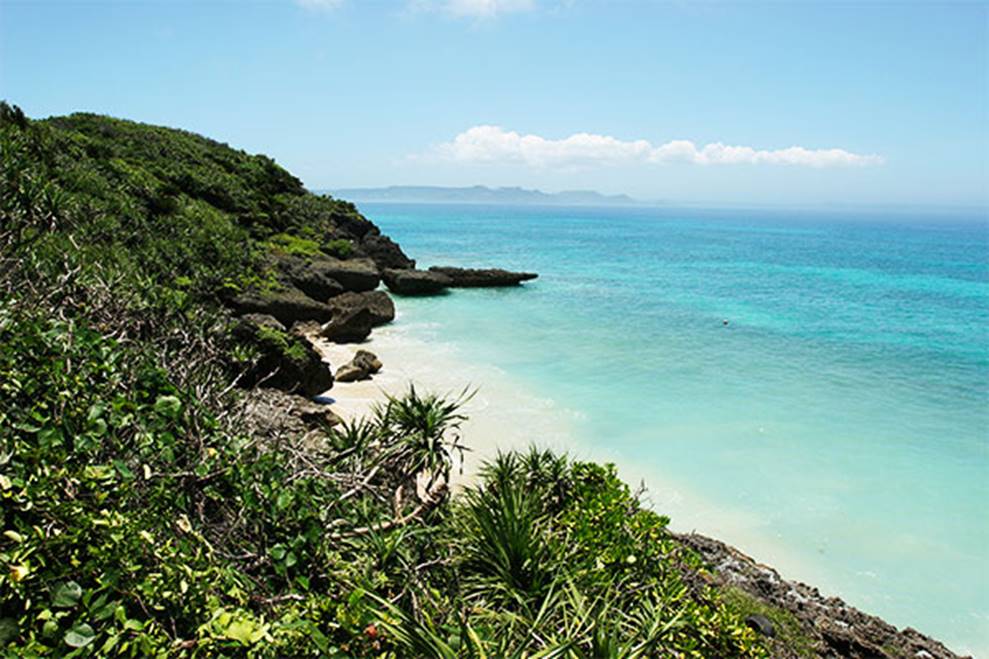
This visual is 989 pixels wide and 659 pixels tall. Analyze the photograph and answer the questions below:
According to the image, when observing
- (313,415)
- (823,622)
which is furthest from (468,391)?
(823,622)

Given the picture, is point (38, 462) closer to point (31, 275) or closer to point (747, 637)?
point (31, 275)

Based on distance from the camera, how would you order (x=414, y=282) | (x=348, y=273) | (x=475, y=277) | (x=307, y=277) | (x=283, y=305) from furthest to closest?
(x=475, y=277) → (x=414, y=282) → (x=348, y=273) → (x=307, y=277) → (x=283, y=305)

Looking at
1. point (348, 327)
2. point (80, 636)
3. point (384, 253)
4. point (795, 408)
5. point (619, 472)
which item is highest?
point (80, 636)

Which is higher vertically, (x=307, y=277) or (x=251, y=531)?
(x=251, y=531)

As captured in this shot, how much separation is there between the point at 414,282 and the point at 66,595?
30.0 meters

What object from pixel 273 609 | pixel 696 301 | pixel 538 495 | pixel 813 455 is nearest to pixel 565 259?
pixel 696 301

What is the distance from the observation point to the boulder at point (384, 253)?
3612 cm

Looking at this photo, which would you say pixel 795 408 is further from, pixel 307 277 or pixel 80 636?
pixel 307 277

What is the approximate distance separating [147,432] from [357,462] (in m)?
1.88

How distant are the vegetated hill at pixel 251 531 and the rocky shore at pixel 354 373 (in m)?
0.37

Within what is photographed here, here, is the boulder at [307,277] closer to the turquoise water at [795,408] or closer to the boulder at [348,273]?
the boulder at [348,273]

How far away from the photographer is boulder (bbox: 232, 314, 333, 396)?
13.5 m

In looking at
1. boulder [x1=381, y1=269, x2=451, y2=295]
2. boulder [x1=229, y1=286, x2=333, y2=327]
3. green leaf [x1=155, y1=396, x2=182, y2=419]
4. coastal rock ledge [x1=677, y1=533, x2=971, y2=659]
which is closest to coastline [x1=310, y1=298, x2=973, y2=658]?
coastal rock ledge [x1=677, y1=533, x2=971, y2=659]

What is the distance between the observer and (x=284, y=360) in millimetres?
13562
